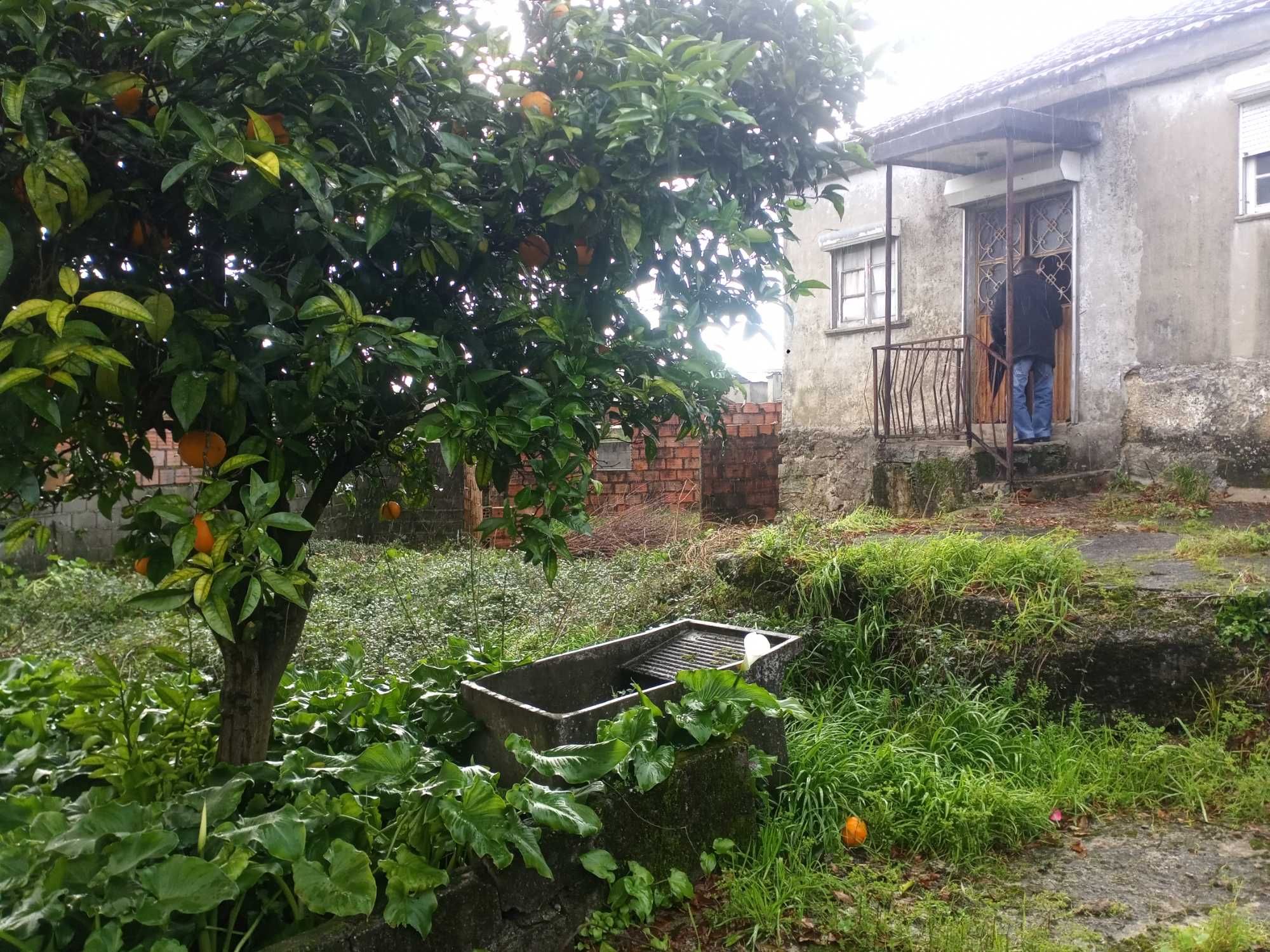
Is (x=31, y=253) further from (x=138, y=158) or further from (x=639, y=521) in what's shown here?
(x=639, y=521)

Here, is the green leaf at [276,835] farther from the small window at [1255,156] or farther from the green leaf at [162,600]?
the small window at [1255,156]

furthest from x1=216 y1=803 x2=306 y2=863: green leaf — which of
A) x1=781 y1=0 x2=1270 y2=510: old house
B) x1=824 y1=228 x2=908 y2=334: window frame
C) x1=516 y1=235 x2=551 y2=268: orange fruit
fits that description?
x1=824 y1=228 x2=908 y2=334: window frame

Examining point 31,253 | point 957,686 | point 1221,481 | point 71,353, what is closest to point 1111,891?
point 957,686

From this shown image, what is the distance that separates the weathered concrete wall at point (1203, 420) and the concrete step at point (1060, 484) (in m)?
0.24

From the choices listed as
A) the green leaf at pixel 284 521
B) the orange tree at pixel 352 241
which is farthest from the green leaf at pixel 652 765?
the green leaf at pixel 284 521

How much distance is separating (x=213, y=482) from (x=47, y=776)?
1.43 metres

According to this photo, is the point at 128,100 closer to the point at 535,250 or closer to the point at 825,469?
the point at 535,250

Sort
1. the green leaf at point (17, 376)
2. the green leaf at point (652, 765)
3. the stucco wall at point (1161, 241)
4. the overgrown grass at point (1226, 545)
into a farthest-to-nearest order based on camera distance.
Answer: the stucco wall at point (1161, 241) → the overgrown grass at point (1226, 545) → the green leaf at point (652, 765) → the green leaf at point (17, 376)

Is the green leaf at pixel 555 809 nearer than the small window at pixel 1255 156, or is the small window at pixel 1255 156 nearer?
the green leaf at pixel 555 809

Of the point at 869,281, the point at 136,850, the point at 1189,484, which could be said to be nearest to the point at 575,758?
the point at 136,850

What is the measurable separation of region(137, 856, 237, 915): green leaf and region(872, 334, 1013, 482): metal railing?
23.4ft

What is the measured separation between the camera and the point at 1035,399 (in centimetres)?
815

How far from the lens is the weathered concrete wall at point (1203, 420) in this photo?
688 cm

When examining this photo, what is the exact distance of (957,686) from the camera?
13.1ft
